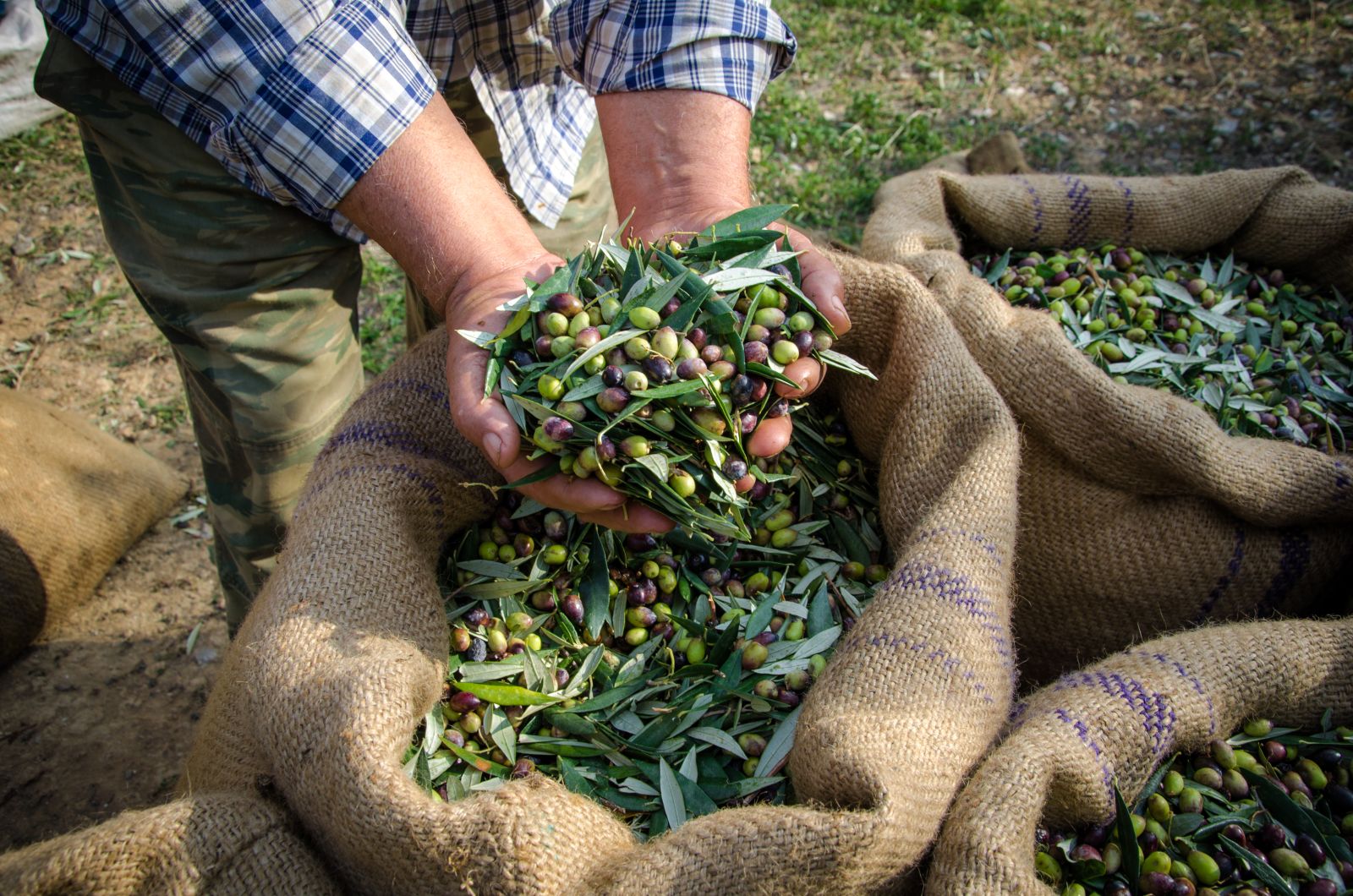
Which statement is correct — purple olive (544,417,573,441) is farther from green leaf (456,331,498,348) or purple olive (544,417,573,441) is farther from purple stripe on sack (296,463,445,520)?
purple stripe on sack (296,463,445,520)

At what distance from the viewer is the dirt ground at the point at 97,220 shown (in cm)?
282

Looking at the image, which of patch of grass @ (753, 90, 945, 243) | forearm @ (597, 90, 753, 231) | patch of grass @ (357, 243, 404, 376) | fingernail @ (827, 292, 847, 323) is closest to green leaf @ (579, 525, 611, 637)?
fingernail @ (827, 292, 847, 323)

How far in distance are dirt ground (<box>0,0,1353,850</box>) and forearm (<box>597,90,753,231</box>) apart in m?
2.08

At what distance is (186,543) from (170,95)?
1.90 metres

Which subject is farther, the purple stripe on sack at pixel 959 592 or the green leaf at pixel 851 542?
the green leaf at pixel 851 542

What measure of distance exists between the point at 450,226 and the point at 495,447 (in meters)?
0.61

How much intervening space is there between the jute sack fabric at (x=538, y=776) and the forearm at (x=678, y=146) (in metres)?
0.55

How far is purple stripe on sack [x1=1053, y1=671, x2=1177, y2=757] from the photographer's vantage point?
171 centimetres

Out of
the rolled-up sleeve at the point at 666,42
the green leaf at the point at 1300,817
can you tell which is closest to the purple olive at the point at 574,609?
the rolled-up sleeve at the point at 666,42

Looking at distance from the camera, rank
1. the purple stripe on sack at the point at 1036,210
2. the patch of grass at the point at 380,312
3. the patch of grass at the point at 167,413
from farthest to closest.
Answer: the patch of grass at the point at 380,312 → the patch of grass at the point at 167,413 → the purple stripe on sack at the point at 1036,210

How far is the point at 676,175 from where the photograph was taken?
224 cm

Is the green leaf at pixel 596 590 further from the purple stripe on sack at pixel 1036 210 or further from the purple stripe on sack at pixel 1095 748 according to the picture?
the purple stripe on sack at pixel 1036 210

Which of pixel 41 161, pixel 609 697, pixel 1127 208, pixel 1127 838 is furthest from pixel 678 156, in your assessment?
pixel 41 161

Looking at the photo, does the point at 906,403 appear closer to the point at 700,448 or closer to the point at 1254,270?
the point at 700,448
